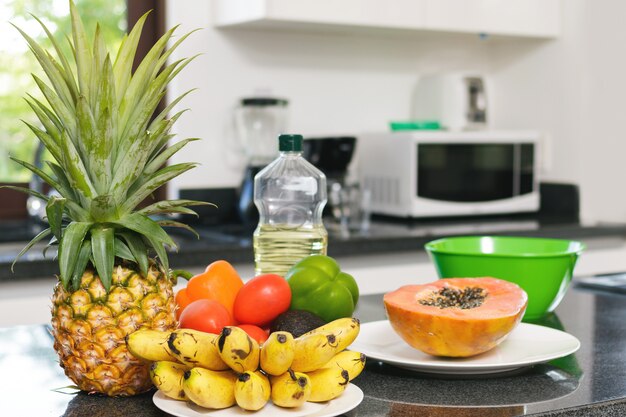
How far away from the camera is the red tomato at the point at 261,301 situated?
112cm

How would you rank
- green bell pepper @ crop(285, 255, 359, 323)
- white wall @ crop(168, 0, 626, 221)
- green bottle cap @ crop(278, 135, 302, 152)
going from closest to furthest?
green bell pepper @ crop(285, 255, 359, 323), green bottle cap @ crop(278, 135, 302, 152), white wall @ crop(168, 0, 626, 221)

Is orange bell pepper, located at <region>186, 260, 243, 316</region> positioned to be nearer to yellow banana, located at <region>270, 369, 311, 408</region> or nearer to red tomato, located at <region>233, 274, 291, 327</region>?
red tomato, located at <region>233, 274, 291, 327</region>

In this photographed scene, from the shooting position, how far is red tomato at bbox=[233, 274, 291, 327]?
3.66ft

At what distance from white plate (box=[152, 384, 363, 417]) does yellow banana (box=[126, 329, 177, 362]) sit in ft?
0.15

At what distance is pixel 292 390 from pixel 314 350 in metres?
0.05

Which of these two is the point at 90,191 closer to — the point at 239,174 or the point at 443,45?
the point at 239,174

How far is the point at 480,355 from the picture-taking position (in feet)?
3.74

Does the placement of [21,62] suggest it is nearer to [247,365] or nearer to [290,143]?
[290,143]

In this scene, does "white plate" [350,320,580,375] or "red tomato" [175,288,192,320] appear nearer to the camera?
"white plate" [350,320,580,375]

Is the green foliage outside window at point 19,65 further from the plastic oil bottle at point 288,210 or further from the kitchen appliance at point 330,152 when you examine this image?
the plastic oil bottle at point 288,210

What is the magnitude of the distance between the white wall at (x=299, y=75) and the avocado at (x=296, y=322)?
207 centimetres

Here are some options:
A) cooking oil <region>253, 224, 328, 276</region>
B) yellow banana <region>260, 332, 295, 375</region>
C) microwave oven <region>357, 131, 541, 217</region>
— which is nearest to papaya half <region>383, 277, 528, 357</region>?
yellow banana <region>260, 332, 295, 375</region>

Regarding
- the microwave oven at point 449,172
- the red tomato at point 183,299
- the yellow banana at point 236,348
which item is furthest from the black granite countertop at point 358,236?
the yellow banana at point 236,348

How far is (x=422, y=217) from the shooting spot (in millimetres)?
3178
